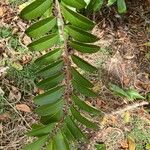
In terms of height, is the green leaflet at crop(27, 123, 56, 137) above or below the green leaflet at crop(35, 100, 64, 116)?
below

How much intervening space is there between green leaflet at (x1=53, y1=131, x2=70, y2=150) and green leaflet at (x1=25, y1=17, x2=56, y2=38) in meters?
0.27

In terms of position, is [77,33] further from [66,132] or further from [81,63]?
[66,132]

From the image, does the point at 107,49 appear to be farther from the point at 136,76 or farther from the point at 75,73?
the point at 75,73

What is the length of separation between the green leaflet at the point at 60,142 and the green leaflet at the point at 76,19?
286 millimetres

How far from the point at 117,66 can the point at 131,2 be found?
2.07 feet

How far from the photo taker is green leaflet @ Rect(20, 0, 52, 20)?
971mm

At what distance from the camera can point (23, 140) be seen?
255cm

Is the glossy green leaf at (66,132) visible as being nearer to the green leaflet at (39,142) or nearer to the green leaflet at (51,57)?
the green leaflet at (39,142)

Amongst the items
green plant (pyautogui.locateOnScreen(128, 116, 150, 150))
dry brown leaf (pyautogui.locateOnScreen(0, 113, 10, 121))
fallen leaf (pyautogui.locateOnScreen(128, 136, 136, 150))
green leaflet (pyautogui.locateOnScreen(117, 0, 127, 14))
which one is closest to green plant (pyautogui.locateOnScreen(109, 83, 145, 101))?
green plant (pyautogui.locateOnScreen(128, 116, 150, 150))

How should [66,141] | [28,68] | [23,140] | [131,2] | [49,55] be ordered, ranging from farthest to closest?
[131,2] < [28,68] < [23,140] < [49,55] < [66,141]

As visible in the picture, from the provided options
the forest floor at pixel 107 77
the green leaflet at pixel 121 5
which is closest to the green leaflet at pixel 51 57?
the green leaflet at pixel 121 5

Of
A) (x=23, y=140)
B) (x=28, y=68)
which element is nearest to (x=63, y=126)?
(x=23, y=140)

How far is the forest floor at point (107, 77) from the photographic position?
2.65 metres

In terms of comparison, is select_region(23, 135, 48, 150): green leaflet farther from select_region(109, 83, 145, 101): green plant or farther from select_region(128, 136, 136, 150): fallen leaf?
select_region(109, 83, 145, 101): green plant
